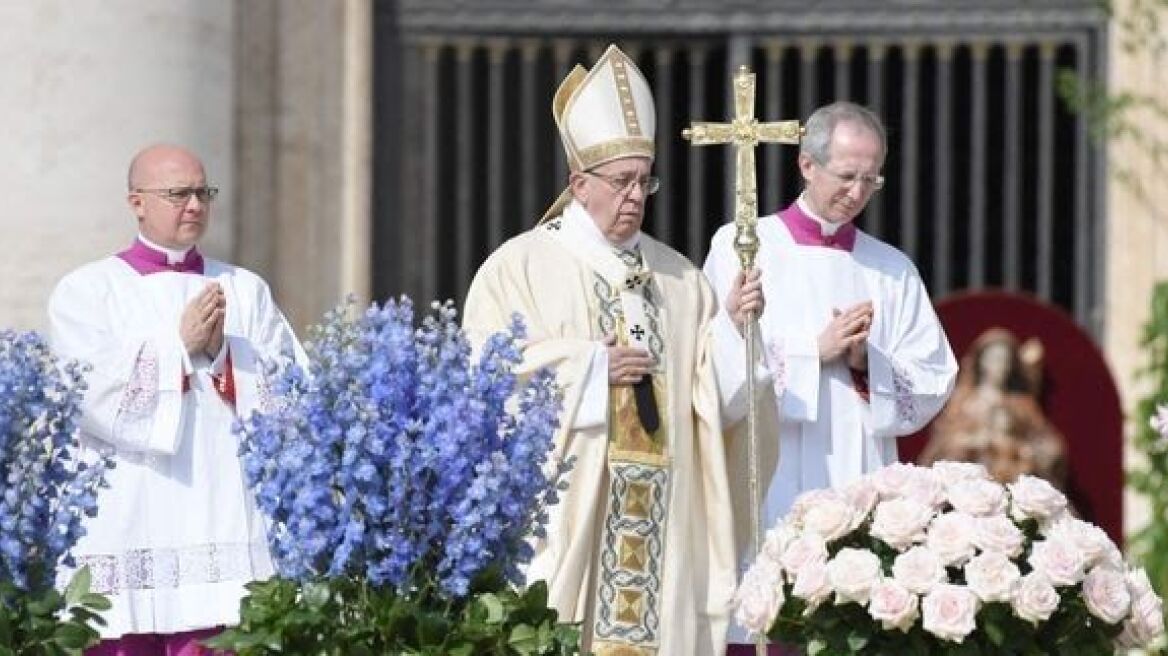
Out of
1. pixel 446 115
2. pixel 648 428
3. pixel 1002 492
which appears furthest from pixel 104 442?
pixel 446 115

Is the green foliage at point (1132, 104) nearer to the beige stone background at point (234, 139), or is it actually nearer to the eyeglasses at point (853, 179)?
the beige stone background at point (234, 139)

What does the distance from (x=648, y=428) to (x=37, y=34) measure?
3.40 metres

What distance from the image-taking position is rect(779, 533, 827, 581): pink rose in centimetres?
761

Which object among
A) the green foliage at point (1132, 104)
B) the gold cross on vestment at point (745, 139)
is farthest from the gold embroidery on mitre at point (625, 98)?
the green foliage at point (1132, 104)

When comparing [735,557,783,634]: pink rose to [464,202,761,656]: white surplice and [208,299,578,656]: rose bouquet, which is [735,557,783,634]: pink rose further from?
[464,202,761,656]: white surplice

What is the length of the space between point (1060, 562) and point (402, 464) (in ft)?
4.32

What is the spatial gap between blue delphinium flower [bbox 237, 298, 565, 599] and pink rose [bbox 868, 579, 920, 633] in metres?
0.67

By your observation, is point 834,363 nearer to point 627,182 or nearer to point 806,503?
point 627,182

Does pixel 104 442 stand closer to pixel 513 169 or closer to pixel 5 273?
pixel 5 273

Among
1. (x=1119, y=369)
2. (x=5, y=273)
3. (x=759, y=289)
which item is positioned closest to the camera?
(x=759, y=289)

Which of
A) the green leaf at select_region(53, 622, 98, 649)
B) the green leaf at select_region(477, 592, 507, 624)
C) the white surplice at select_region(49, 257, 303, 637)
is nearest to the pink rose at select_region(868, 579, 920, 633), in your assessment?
the green leaf at select_region(477, 592, 507, 624)

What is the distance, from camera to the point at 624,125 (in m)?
9.02

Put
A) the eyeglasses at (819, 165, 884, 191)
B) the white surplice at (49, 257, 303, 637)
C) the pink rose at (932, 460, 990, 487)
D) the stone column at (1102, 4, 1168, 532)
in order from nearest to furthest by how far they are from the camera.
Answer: the pink rose at (932, 460, 990, 487) → the white surplice at (49, 257, 303, 637) → the eyeglasses at (819, 165, 884, 191) → the stone column at (1102, 4, 1168, 532)

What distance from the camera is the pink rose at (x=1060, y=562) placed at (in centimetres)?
754
